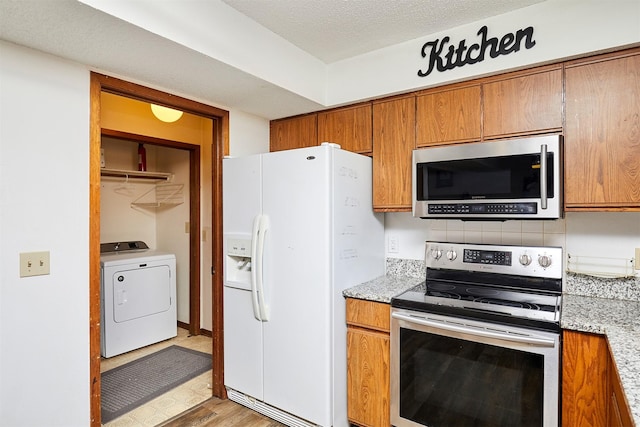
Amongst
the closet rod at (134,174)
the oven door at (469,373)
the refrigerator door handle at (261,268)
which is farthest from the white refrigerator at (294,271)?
the closet rod at (134,174)

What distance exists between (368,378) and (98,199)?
1.75 metres

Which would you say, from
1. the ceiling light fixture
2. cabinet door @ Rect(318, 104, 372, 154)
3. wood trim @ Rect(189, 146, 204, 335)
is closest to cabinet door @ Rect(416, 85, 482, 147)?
cabinet door @ Rect(318, 104, 372, 154)

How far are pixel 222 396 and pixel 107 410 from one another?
0.73 metres

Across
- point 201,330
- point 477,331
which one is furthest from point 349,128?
point 201,330

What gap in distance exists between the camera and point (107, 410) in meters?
2.37

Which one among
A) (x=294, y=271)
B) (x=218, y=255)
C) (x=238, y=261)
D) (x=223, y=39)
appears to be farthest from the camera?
(x=218, y=255)

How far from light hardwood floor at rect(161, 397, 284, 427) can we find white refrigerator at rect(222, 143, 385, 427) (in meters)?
0.05

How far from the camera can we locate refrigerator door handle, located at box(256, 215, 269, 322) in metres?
2.18

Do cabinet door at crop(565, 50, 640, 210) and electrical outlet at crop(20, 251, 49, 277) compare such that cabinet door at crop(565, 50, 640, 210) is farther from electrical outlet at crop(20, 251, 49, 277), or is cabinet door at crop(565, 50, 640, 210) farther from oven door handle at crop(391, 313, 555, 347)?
electrical outlet at crop(20, 251, 49, 277)

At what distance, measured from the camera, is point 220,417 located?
2.29 m

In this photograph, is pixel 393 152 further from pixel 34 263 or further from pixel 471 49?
pixel 34 263

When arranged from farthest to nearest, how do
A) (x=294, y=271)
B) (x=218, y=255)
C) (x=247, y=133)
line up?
(x=247, y=133) → (x=218, y=255) → (x=294, y=271)

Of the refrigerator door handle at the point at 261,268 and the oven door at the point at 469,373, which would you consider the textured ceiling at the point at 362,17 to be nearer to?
the refrigerator door handle at the point at 261,268

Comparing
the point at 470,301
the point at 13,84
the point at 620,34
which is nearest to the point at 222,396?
the point at 470,301
